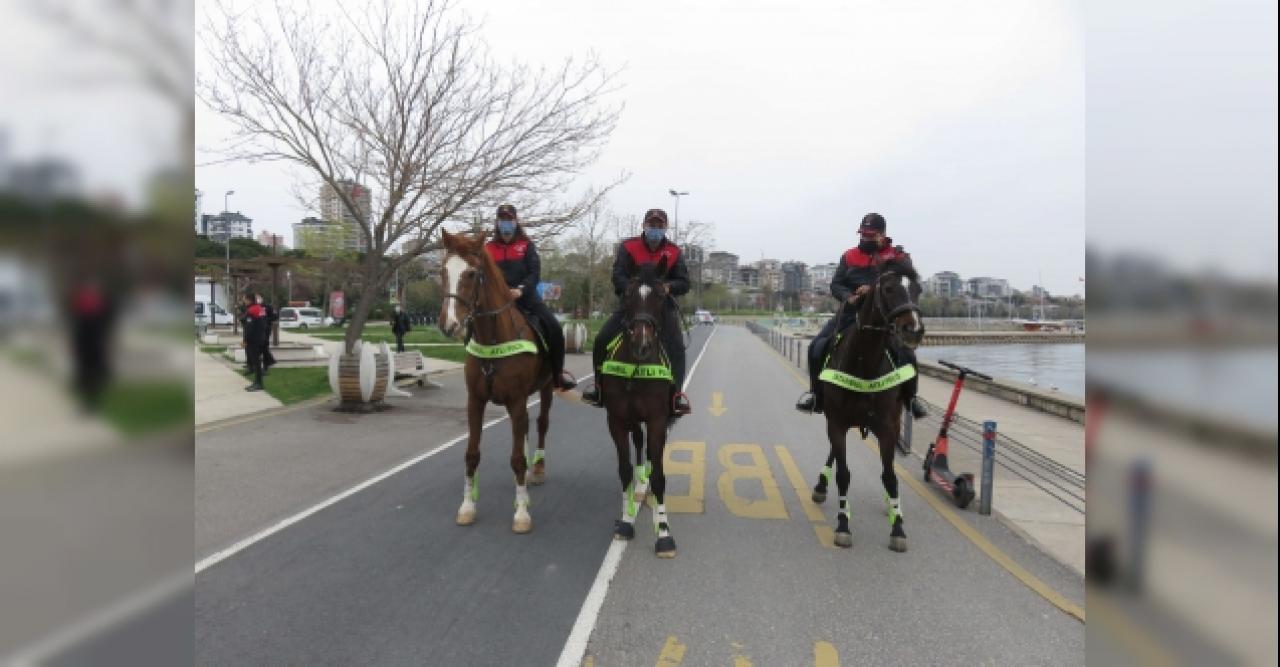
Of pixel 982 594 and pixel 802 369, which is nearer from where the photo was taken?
pixel 982 594

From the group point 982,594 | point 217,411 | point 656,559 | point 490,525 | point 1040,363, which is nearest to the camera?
point 982,594

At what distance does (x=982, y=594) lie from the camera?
4.92 m

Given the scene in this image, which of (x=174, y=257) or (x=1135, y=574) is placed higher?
(x=174, y=257)

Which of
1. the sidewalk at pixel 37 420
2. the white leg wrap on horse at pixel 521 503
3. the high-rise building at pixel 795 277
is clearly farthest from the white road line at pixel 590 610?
the high-rise building at pixel 795 277

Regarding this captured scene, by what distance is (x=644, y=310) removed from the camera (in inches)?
227

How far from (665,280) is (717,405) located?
8.60 metres

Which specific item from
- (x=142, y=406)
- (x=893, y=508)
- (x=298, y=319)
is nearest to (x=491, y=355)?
(x=893, y=508)

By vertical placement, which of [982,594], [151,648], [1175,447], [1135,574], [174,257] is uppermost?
[174,257]

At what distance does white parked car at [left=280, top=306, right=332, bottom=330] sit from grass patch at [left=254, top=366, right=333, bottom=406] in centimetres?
3508

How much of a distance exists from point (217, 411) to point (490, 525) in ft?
27.5

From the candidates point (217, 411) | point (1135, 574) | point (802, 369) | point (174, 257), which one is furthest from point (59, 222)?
point (802, 369)

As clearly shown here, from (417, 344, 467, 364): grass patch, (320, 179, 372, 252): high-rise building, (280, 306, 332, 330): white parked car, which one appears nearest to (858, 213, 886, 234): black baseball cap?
(320, 179, 372, 252): high-rise building

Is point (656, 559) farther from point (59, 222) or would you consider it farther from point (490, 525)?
point (59, 222)

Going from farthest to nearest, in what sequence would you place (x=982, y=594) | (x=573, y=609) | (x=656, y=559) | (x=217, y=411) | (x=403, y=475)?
(x=217, y=411) < (x=403, y=475) < (x=656, y=559) < (x=982, y=594) < (x=573, y=609)
